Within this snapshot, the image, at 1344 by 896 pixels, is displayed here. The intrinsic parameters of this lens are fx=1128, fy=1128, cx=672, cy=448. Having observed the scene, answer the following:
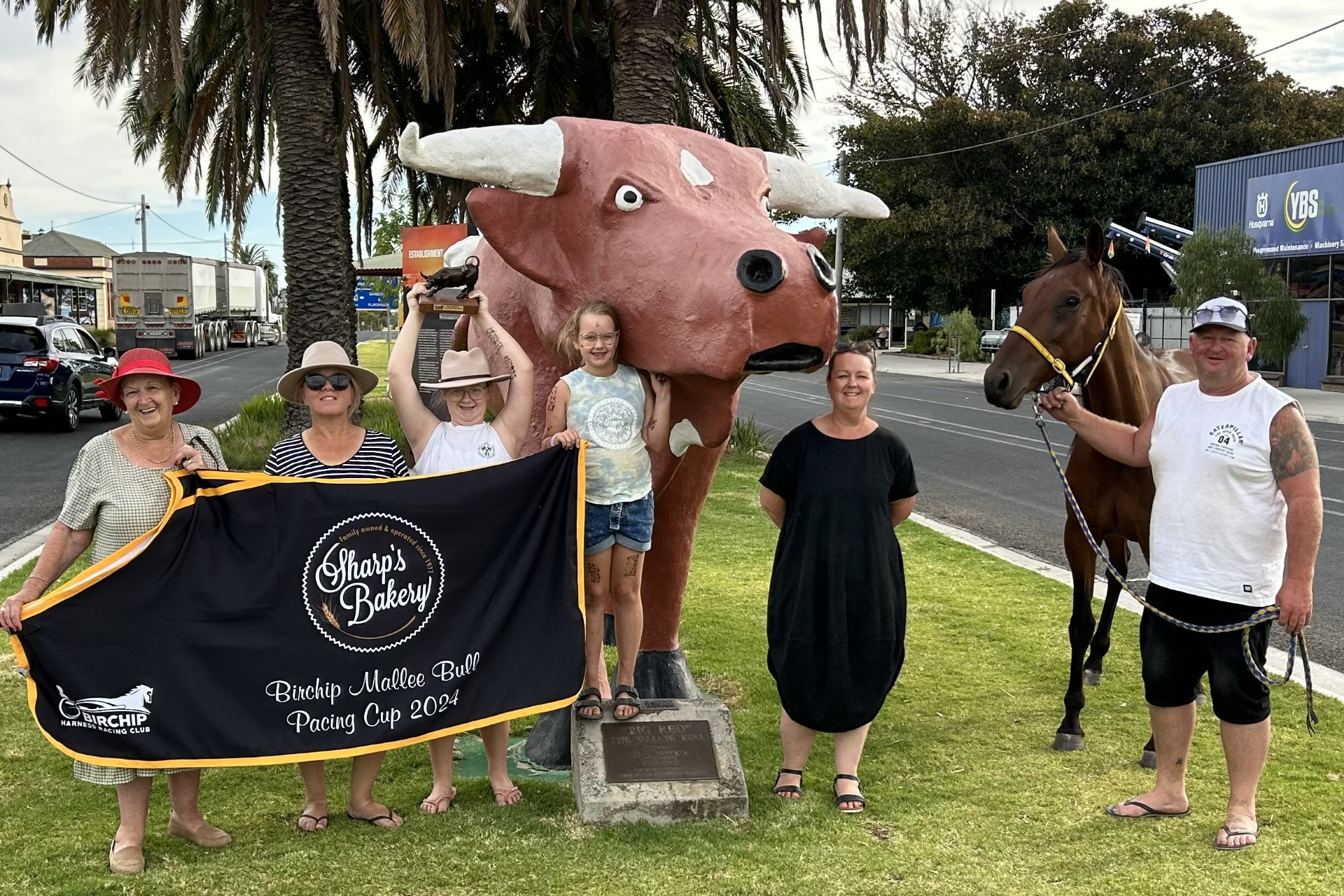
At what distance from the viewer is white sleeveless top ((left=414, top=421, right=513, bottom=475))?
3852mm

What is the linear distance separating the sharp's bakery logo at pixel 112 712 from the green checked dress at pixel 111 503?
130mm

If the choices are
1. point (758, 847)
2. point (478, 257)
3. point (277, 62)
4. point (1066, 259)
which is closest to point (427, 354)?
point (277, 62)

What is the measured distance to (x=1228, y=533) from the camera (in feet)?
11.9

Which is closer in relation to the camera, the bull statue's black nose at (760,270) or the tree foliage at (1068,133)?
the bull statue's black nose at (760,270)

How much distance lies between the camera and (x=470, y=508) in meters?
3.78

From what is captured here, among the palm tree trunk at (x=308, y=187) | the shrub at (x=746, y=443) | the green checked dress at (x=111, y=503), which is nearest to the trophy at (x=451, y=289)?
the green checked dress at (x=111, y=503)

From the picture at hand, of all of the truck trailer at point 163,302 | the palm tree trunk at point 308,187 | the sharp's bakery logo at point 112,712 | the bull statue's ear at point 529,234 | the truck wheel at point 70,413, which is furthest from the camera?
the truck trailer at point 163,302

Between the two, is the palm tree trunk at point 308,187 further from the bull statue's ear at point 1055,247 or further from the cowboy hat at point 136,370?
the bull statue's ear at point 1055,247

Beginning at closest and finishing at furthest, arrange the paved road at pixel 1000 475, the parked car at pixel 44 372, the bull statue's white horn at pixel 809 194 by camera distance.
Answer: the bull statue's white horn at pixel 809 194 < the paved road at pixel 1000 475 < the parked car at pixel 44 372

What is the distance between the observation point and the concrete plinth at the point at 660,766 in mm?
3865

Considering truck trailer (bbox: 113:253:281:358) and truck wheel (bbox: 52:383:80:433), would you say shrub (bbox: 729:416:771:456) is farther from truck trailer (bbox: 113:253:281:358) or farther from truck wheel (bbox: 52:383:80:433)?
truck trailer (bbox: 113:253:281:358)

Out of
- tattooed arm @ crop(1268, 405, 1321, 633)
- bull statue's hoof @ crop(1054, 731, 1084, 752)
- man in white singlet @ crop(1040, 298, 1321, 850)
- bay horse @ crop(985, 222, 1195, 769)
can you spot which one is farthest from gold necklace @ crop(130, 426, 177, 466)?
bull statue's hoof @ crop(1054, 731, 1084, 752)

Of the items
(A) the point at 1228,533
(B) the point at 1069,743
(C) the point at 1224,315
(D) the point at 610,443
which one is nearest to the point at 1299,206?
(B) the point at 1069,743

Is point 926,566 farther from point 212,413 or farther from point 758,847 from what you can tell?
point 212,413
